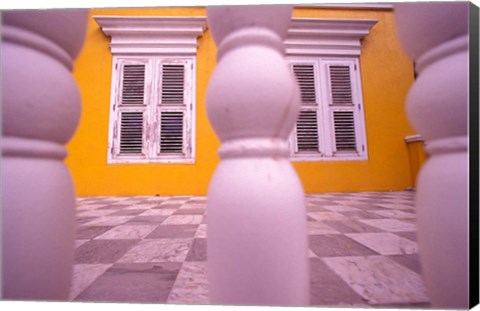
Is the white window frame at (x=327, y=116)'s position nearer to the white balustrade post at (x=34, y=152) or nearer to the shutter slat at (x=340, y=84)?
the shutter slat at (x=340, y=84)

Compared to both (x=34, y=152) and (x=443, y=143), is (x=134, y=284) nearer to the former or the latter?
(x=34, y=152)

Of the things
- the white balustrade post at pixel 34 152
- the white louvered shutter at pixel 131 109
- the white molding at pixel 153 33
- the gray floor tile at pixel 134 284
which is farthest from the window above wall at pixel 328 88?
the white balustrade post at pixel 34 152

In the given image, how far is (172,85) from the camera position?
142 inches

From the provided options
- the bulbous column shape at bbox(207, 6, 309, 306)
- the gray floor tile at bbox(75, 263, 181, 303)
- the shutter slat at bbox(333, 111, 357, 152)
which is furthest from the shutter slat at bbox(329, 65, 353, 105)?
the bulbous column shape at bbox(207, 6, 309, 306)

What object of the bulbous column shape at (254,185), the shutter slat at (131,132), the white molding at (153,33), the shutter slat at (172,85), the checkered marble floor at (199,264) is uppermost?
the white molding at (153,33)

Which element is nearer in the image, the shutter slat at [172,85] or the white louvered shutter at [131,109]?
the white louvered shutter at [131,109]

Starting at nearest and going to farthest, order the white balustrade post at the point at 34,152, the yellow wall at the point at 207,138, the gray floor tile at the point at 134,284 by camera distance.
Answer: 1. the white balustrade post at the point at 34,152
2. the gray floor tile at the point at 134,284
3. the yellow wall at the point at 207,138

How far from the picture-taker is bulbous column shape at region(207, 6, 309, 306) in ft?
1.05

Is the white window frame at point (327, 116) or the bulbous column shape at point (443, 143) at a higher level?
the white window frame at point (327, 116)

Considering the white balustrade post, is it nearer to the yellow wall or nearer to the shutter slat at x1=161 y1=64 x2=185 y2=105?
the yellow wall

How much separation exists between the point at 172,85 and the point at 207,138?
2.89ft

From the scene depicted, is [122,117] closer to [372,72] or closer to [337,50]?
[337,50]

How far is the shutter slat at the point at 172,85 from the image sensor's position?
11.7 feet

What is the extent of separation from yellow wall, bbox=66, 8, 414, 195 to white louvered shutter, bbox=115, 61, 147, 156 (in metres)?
0.18
